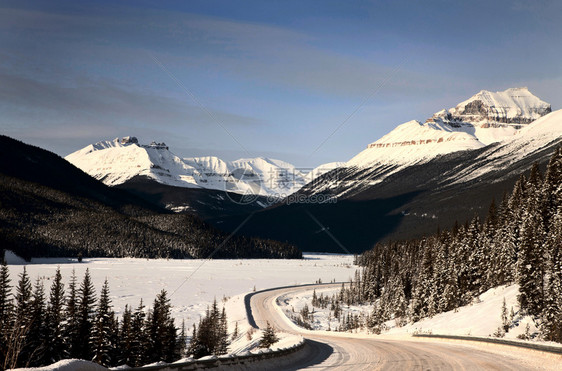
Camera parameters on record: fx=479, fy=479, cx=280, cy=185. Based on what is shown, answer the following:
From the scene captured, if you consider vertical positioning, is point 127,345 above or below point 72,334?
below

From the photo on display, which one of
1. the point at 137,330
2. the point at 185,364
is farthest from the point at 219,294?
the point at 185,364

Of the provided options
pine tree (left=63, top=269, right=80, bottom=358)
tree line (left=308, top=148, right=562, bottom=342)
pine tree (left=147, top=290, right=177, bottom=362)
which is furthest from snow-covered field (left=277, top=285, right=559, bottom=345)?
pine tree (left=63, top=269, right=80, bottom=358)

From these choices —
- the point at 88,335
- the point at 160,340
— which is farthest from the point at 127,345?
the point at 88,335

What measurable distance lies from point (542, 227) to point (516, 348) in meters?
33.9

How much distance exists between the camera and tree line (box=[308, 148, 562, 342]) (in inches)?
1698

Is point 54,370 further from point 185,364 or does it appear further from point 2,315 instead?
point 2,315

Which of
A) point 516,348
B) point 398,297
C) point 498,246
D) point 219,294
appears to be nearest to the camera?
point 516,348

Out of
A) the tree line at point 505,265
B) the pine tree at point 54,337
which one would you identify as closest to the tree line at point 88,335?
the pine tree at point 54,337

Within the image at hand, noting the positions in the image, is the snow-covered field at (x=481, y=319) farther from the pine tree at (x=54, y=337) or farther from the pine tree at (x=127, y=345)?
the pine tree at (x=54, y=337)

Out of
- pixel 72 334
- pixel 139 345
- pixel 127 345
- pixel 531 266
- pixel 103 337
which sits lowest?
pixel 139 345

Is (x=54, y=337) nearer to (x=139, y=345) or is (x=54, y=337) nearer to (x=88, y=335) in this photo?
(x=88, y=335)

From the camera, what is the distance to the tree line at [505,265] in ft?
141

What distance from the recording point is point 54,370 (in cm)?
1041

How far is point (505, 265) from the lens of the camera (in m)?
58.1
